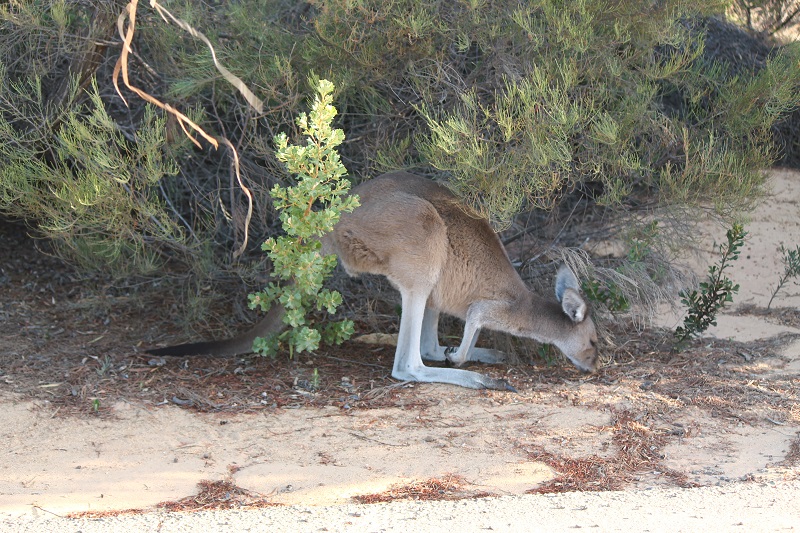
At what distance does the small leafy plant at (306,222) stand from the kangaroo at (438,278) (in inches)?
6.7

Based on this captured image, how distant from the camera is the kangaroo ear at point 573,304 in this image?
5.09 m

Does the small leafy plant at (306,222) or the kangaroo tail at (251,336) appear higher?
the small leafy plant at (306,222)

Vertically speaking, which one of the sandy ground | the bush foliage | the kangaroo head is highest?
the bush foliage

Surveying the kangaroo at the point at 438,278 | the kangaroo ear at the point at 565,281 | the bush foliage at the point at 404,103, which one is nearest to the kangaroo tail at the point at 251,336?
the kangaroo at the point at 438,278

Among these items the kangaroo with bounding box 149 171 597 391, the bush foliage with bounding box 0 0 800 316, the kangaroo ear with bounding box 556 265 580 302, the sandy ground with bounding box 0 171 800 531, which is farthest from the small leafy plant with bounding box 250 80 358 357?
the kangaroo ear with bounding box 556 265 580 302

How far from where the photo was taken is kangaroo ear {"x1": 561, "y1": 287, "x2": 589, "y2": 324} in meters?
5.09

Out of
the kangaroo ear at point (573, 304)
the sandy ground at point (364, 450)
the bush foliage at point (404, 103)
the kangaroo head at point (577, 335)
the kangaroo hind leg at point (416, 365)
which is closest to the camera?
the sandy ground at point (364, 450)

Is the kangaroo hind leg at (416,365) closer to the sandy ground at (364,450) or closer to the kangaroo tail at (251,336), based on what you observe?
the sandy ground at (364,450)

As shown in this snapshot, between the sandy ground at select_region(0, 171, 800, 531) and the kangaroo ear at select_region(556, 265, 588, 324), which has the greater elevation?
the kangaroo ear at select_region(556, 265, 588, 324)

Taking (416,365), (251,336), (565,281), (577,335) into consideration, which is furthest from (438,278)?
(251,336)

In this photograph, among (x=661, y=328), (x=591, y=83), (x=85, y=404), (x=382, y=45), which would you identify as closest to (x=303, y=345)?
(x=85, y=404)

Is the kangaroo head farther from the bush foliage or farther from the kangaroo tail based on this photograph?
the kangaroo tail

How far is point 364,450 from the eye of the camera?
13.4 ft

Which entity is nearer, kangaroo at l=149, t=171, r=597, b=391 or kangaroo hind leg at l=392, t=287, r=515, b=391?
kangaroo hind leg at l=392, t=287, r=515, b=391
